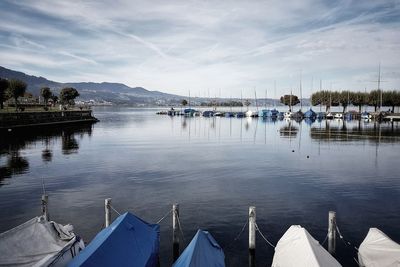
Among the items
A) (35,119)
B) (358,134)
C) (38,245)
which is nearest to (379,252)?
(38,245)

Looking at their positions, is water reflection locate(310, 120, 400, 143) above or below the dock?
below

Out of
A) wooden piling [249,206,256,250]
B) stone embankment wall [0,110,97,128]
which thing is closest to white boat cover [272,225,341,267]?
wooden piling [249,206,256,250]

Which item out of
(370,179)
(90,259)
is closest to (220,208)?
(90,259)

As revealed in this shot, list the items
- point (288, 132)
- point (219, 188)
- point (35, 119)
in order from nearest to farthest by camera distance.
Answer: point (219, 188) → point (35, 119) → point (288, 132)

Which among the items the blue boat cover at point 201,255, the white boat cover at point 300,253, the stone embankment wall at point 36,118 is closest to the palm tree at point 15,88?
the stone embankment wall at point 36,118

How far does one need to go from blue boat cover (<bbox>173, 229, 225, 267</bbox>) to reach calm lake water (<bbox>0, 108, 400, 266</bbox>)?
10.7ft

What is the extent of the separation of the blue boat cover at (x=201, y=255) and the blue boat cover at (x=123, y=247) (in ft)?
5.89

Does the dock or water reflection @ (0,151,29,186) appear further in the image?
the dock

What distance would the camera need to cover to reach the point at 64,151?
6197 cm

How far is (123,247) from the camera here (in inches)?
617

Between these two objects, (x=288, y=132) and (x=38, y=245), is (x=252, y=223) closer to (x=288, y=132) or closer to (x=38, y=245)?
(x=38, y=245)

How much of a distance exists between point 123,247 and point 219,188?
19724 millimetres

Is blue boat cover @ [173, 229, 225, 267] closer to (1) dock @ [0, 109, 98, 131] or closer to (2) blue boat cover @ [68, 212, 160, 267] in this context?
(2) blue boat cover @ [68, 212, 160, 267]

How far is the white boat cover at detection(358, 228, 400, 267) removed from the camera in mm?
15422
